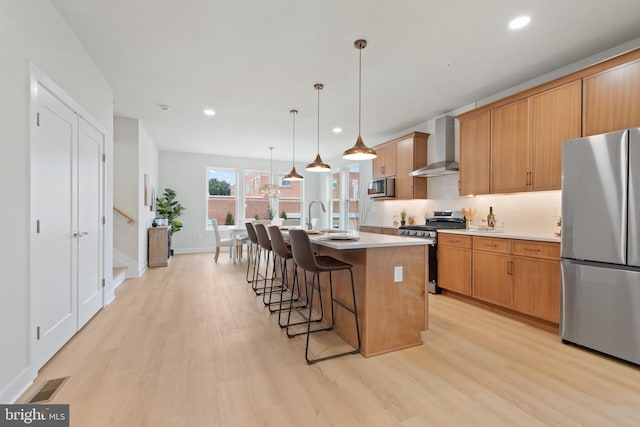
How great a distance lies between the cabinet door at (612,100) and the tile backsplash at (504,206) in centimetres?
87

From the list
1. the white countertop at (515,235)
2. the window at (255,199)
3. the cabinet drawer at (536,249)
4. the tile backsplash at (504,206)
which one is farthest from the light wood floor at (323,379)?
the window at (255,199)

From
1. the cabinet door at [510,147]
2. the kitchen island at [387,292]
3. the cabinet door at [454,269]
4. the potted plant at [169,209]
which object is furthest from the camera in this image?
the potted plant at [169,209]

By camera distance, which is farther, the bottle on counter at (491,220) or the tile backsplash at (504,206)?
the bottle on counter at (491,220)

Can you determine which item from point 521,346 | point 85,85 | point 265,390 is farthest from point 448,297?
point 85,85

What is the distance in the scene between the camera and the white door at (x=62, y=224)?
2.04 m

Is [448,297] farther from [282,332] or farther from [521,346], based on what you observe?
[282,332]

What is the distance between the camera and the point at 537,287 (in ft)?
9.36

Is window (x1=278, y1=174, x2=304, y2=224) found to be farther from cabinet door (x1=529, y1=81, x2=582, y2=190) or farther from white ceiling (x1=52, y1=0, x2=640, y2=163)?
cabinet door (x1=529, y1=81, x2=582, y2=190)

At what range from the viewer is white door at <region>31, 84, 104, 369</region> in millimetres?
2035

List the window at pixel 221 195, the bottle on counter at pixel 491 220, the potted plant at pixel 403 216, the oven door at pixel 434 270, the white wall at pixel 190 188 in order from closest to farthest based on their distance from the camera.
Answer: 1. the bottle on counter at pixel 491 220
2. the oven door at pixel 434 270
3. the potted plant at pixel 403 216
4. the white wall at pixel 190 188
5. the window at pixel 221 195

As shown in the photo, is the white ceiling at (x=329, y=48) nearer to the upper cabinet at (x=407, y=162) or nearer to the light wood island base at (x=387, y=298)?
the upper cabinet at (x=407, y=162)

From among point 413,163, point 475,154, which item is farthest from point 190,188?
point 475,154

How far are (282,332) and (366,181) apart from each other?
187 inches

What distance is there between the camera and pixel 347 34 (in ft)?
8.34
